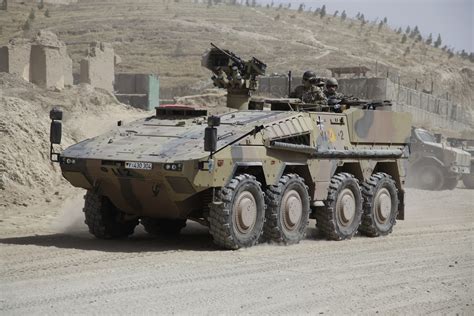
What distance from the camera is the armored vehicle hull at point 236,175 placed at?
29.8ft

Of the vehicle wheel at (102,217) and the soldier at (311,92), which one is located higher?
the soldier at (311,92)

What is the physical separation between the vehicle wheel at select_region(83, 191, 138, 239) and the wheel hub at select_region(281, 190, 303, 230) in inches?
83.1

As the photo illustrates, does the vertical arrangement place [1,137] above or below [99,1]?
below

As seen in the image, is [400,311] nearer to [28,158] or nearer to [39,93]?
[28,158]

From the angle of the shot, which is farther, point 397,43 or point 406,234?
point 397,43

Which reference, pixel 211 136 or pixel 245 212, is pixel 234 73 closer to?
pixel 245 212

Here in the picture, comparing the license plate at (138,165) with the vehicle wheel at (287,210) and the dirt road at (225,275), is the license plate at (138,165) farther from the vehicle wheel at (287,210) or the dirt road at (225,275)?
the vehicle wheel at (287,210)

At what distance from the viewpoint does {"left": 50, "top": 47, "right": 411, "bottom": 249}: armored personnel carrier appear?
9086 millimetres

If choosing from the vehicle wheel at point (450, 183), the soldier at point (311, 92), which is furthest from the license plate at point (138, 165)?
the vehicle wheel at point (450, 183)

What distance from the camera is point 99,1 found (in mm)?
64812

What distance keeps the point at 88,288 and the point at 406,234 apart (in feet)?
22.9

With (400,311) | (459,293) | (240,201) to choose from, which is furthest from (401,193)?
(400,311)

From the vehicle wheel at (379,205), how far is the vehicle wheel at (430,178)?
35.1 feet

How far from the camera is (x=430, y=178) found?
75.7 ft
